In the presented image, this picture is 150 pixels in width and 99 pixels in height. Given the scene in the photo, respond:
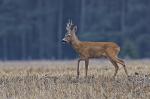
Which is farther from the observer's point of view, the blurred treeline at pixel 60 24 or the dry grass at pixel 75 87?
the blurred treeline at pixel 60 24

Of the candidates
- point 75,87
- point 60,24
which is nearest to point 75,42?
point 75,87

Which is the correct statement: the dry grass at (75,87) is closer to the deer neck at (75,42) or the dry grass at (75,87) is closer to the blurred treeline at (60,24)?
the deer neck at (75,42)

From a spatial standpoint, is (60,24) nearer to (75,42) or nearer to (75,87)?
(75,42)

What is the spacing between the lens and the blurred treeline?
58.3m

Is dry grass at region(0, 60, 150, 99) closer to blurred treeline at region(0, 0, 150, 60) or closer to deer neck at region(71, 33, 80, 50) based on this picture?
deer neck at region(71, 33, 80, 50)

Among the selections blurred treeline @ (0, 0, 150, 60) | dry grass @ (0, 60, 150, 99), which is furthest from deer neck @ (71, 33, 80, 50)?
blurred treeline @ (0, 0, 150, 60)

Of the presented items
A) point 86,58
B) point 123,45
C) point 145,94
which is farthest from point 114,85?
point 123,45

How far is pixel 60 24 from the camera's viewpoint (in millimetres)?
59625

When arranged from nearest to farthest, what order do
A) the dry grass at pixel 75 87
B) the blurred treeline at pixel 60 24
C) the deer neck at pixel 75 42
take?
the dry grass at pixel 75 87 → the deer neck at pixel 75 42 → the blurred treeline at pixel 60 24

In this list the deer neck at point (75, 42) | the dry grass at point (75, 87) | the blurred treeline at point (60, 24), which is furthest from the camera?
the blurred treeline at point (60, 24)

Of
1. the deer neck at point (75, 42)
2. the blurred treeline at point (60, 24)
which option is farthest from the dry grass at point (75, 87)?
the blurred treeline at point (60, 24)

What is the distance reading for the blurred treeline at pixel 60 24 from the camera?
5831cm

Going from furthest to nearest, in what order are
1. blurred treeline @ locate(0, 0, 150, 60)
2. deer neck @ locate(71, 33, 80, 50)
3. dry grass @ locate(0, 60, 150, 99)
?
blurred treeline @ locate(0, 0, 150, 60), deer neck @ locate(71, 33, 80, 50), dry grass @ locate(0, 60, 150, 99)

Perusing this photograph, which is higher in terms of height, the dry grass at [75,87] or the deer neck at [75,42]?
the deer neck at [75,42]
